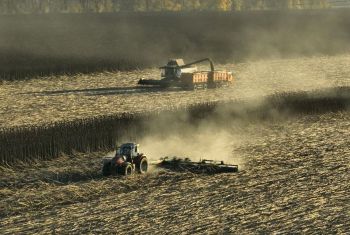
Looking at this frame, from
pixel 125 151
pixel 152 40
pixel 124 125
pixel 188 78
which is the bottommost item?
pixel 125 151

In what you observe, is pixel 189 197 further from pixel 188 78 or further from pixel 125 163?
pixel 188 78

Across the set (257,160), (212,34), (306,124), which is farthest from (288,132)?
(212,34)

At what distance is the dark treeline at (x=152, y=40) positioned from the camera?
77.9 m

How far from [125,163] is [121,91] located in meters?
27.4

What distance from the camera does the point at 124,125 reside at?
Answer: 40.6 metres

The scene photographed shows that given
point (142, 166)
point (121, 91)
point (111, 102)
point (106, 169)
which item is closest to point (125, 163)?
point (106, 169)

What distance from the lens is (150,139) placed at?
4072cm

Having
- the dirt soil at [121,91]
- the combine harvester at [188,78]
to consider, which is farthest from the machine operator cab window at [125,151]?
the combine harvester at [188,78]

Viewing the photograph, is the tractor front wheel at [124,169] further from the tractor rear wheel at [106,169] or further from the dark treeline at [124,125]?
the dark treeline at [124,125]

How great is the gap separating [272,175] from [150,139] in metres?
9.71

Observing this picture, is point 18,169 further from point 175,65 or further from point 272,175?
point 175,65

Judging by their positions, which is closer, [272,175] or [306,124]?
[272,175]

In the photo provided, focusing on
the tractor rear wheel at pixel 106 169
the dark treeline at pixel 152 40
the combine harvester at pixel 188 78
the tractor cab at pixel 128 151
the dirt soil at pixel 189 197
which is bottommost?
the dirt soil at pixel 189 197

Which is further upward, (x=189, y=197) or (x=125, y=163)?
(x=125, y=163)
